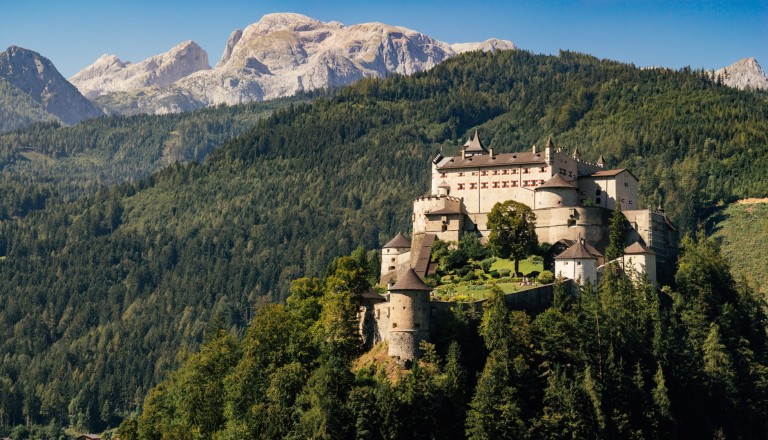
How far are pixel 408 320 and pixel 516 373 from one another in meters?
10.8

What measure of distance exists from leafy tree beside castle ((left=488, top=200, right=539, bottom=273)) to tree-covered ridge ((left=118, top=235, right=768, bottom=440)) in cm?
1067

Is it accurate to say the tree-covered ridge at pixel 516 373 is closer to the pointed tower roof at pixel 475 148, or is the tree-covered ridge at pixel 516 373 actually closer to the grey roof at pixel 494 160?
the grey roof at pixel 494 160

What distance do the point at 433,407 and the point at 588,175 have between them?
159 feet

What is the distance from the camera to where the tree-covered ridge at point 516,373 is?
99250 mm

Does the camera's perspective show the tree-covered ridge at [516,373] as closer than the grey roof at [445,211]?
Yes

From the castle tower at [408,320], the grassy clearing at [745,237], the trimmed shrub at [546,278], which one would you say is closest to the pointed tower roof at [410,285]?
the castle tower at [408,320]

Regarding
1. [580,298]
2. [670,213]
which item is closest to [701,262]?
[580,298]

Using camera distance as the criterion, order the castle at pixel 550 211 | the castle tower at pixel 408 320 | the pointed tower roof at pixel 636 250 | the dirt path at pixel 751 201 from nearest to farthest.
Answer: the castle tower at pixel 408 320
the pointed tower roof at pixel 636 250
the castle at pixel 550 211
the dirt path at pixel 751 201

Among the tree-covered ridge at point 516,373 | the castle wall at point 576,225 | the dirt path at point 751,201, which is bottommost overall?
the tree-covered ridge at point 516,373

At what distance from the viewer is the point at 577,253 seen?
121m

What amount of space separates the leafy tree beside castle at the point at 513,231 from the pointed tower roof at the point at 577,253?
649 centimetres

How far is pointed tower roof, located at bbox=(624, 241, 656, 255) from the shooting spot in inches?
4843

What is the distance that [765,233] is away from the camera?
17925 cm

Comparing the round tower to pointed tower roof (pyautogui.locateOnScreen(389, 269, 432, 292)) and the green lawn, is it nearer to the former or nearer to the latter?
the green lawn
